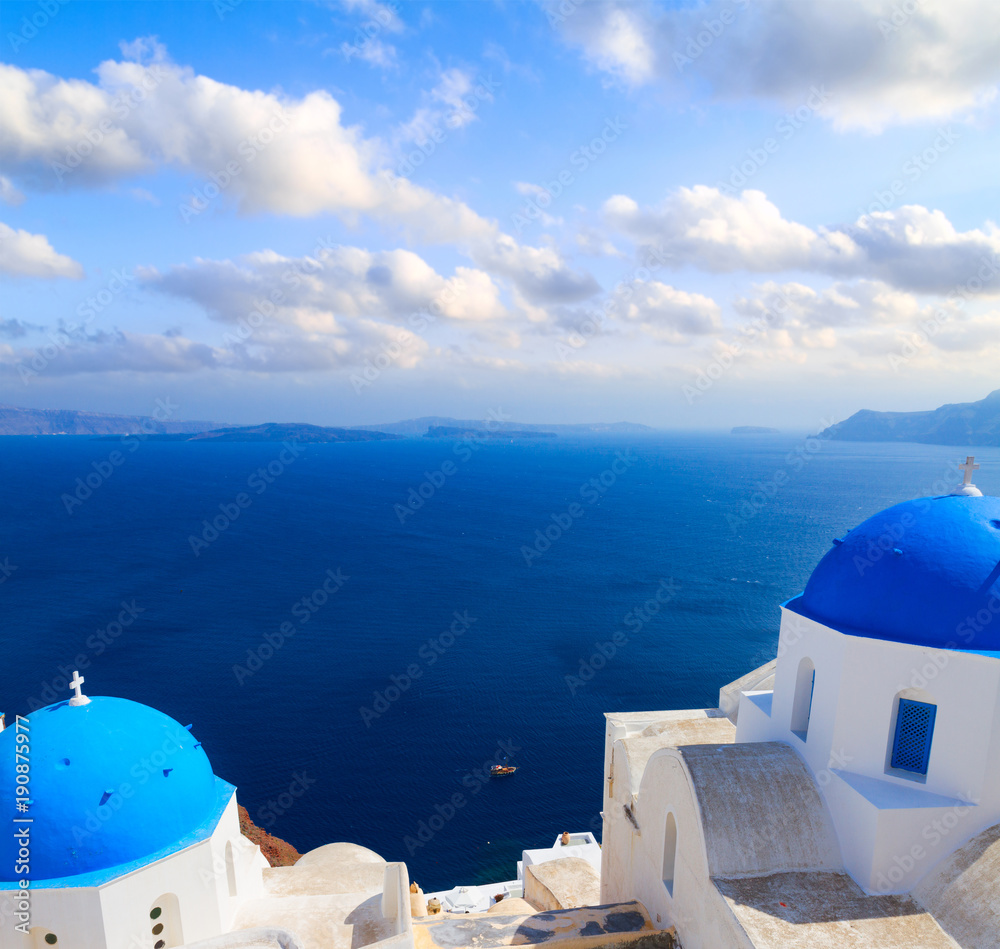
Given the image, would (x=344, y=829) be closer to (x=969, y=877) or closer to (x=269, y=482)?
(x=969, y=877)

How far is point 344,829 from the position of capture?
3191 cm

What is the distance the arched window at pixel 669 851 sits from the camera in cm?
1266

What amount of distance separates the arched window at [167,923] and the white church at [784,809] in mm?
32

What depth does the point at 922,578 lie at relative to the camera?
10945 mm

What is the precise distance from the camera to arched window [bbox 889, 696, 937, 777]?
1069 cm

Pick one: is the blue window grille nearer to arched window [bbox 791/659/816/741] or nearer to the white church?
the white church

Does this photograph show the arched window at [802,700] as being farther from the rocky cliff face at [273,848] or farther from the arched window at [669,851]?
the rocky cliff face at [273,848]

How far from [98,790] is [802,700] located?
13.5 m

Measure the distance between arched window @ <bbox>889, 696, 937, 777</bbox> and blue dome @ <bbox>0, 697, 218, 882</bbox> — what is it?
42.8 feet

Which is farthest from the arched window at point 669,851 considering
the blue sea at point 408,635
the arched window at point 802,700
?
the blue sea at point 408,635

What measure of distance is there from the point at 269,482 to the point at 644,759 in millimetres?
146607

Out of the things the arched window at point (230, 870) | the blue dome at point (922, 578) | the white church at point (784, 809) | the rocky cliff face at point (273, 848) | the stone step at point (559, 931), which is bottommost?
the rocky cliff face at point (273, 848)

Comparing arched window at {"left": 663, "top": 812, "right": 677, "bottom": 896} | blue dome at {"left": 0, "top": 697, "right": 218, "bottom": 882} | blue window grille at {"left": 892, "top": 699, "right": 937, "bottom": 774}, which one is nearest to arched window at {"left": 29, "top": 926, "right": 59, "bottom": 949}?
blue dome at {"left": 0, "top": 697, "right": 218, "bottom": 882}

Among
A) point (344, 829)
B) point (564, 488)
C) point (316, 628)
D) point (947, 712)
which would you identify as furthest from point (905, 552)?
point (564, 488)
